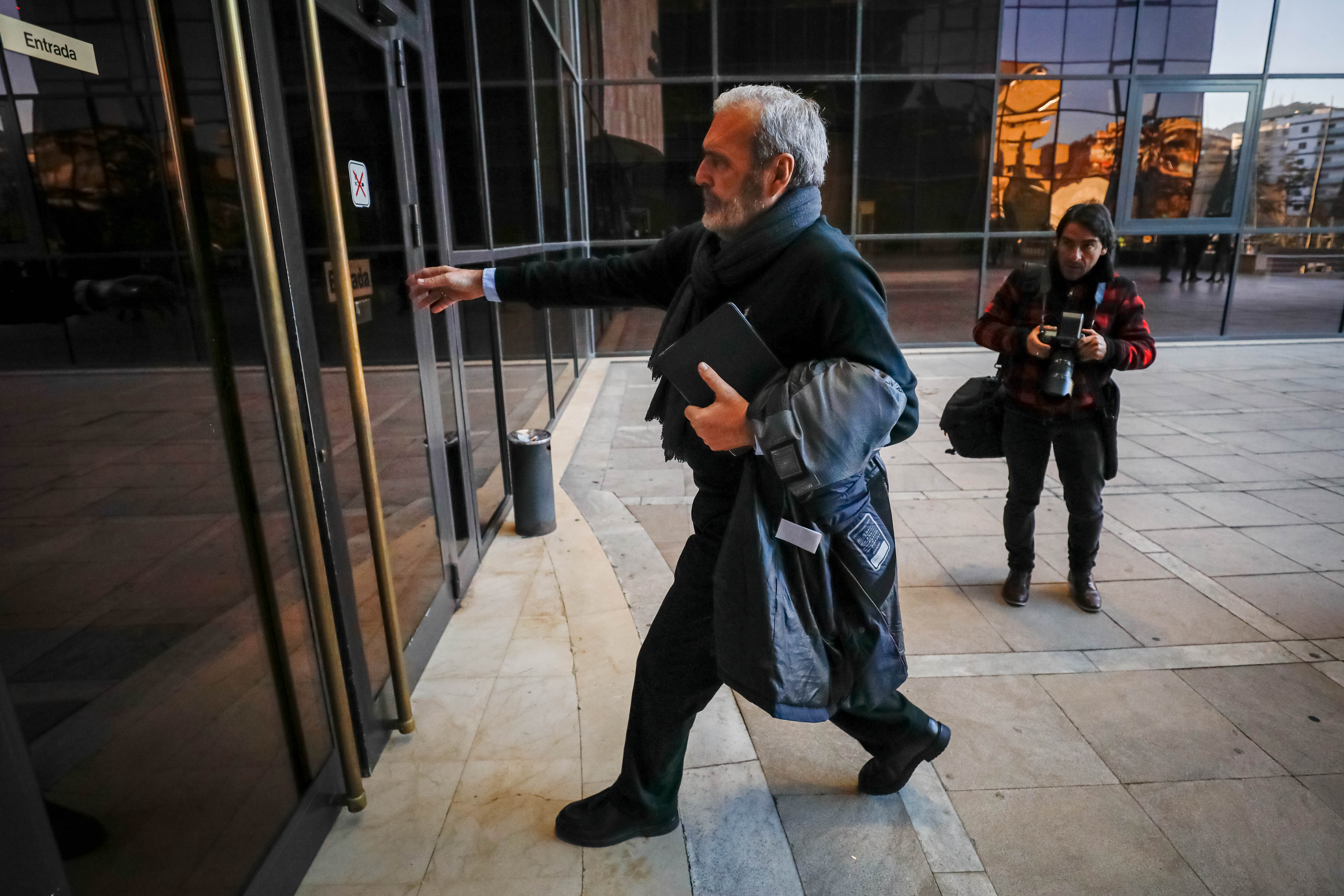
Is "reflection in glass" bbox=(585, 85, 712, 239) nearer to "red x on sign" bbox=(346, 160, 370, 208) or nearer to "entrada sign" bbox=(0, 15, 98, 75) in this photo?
"red x on sign" bbox=(346, 160, 370, 208)

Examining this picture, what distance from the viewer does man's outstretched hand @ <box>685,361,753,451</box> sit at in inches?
64.1

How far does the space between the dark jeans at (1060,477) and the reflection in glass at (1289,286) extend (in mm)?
9428

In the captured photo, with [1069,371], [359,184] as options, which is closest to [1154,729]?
[1069,371]

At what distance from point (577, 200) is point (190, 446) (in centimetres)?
875

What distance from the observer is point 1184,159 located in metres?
12.3

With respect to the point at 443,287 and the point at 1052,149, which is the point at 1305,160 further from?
the point at 443,287

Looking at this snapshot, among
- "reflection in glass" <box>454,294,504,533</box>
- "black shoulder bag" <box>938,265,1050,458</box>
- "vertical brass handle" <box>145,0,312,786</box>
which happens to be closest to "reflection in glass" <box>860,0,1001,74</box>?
"reflection in glass" <box>454,294,504,533</box>

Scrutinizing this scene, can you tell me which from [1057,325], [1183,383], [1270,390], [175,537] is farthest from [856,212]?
[175,537]

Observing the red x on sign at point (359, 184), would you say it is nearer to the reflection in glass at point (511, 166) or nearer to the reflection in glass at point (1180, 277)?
the reflection in glass at point (511, 166)

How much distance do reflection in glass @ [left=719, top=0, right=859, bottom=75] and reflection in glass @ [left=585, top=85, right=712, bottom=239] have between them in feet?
2.77

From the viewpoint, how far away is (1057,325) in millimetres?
3244

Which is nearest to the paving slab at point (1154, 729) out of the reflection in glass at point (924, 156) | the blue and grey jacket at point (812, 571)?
the blue and grey jacket at point (812, 571)

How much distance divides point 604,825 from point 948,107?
37.0 ft

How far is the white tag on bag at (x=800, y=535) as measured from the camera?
1753 millimetres
